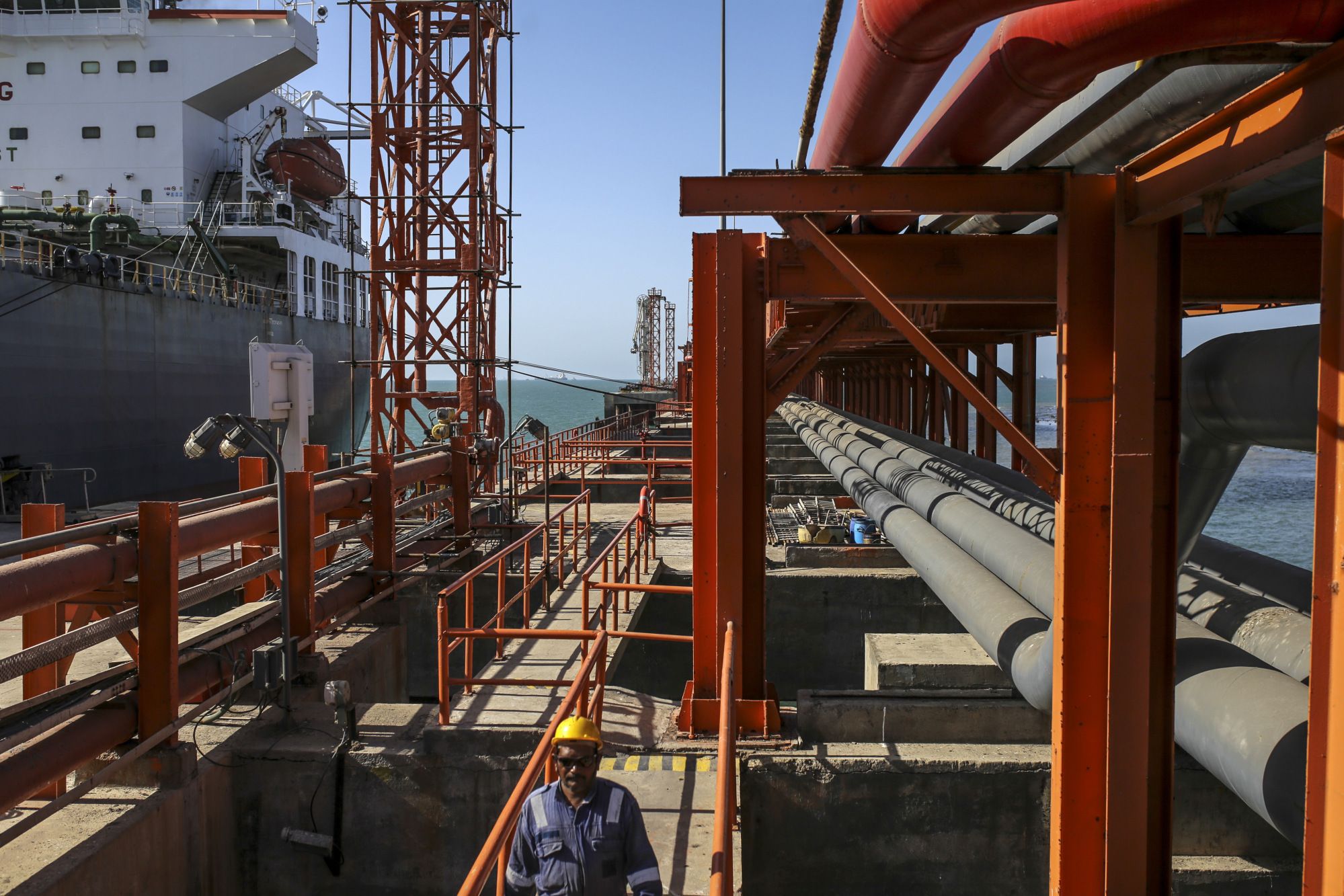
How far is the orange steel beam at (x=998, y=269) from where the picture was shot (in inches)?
234

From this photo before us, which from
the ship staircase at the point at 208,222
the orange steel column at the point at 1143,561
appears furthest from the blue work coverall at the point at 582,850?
the ship staircase at the point at 208,222

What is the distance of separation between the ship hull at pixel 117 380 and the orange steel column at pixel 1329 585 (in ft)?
58.3

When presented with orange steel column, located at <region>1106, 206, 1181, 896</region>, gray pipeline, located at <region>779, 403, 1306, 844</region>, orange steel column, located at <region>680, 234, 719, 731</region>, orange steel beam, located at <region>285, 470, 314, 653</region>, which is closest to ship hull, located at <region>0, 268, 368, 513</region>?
orange steel beam, located at <region>285, 470, 314, 653</region>

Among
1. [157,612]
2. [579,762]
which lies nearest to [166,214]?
[157,612]

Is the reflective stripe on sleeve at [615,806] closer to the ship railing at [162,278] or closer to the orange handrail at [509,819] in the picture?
the orange handrail at [509,819]

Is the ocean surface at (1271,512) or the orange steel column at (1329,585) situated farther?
the ocean surface at (1271,512)

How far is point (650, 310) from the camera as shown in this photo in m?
88.6

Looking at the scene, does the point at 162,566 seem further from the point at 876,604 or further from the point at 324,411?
the point at 324,411

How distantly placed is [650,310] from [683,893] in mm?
84078

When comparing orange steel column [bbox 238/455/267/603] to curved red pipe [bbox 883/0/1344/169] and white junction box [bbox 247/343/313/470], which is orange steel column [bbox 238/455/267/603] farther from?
curved red pipe [bbox 883/0/1344/169]

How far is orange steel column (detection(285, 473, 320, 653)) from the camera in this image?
8.78 metres

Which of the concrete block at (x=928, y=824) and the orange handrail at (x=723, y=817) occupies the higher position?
the orange handrail at (x=723, y=817)

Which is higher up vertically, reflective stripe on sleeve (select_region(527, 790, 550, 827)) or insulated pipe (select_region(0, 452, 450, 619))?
insulated pipe (select_region(0, 452, 450, 619))

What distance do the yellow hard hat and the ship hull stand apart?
52.5ft
